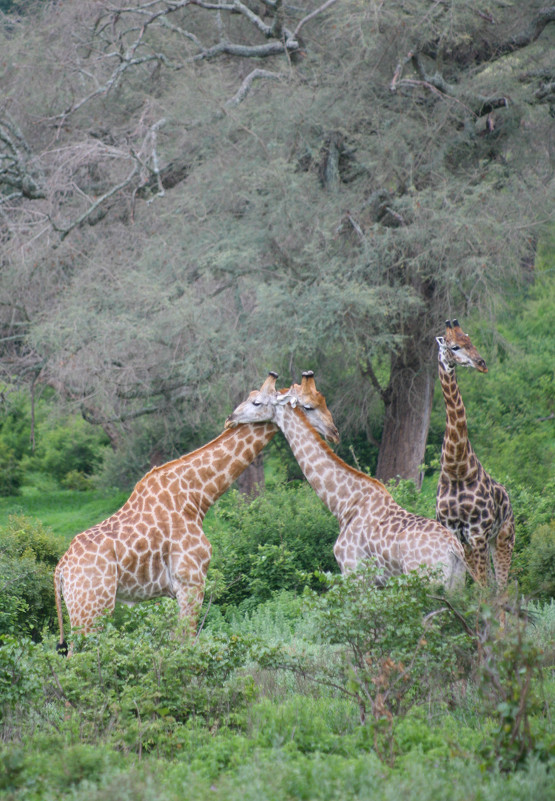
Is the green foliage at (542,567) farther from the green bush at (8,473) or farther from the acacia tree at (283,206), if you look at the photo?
the green bush at (8,473)

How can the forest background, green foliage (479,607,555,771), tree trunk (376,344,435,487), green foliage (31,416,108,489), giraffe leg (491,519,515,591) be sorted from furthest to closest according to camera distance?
1. green foliage (31,416,108,489)
2. tree trunk (376,344,435,487)
3. the forest background
4. giraffe leg (491,519,515,591)
5. green foliage (479,607,555,771)

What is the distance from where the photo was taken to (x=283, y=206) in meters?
14.9

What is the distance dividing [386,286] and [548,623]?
759 cm

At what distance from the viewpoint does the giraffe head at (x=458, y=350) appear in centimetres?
767

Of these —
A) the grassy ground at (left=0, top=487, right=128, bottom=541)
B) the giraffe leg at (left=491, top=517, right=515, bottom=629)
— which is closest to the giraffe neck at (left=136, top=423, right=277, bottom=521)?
the giraffe leg at (left=491, top=517, right=515, bottom=629)

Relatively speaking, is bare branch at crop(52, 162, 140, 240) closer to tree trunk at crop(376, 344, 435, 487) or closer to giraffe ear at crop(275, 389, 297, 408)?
tree trunk at crop(376, 344, 435, 487)

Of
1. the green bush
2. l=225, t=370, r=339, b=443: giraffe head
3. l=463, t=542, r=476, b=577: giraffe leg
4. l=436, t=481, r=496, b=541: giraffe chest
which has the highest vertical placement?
l=225, t=370, r=339, b=443: giraffe head

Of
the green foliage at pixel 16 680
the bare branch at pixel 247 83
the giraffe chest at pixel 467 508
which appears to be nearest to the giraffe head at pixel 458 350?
the giraffe chest at pixel 467 508

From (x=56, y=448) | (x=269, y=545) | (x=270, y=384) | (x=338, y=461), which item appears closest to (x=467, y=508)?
(x=338, y=461)

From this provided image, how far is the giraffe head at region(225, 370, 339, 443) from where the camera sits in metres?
7.75

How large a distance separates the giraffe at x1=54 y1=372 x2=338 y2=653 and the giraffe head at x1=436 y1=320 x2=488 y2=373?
4.03 ft

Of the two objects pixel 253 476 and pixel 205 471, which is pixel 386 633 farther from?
pixel 253 476

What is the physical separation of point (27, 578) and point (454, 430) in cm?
483

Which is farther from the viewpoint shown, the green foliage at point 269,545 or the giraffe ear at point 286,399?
the green foliage at point 269,545
